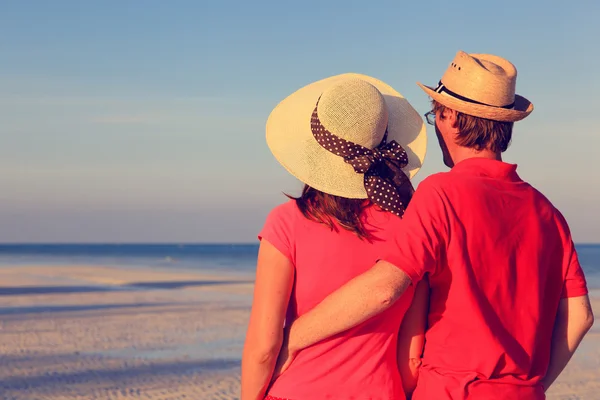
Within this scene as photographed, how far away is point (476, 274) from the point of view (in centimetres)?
236

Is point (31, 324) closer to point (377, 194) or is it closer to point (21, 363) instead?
point (21, 363)

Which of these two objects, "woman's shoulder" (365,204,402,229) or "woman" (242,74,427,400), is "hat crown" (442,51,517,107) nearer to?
"woman" (242,74,427,400)

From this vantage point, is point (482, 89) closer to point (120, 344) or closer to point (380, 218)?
point (380, 218)

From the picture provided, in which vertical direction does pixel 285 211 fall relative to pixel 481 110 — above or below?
below

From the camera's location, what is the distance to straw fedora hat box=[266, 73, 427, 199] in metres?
2.59

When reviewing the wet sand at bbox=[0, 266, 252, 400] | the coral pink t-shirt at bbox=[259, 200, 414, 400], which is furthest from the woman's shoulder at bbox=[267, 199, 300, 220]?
the wet sand at bbox=[0, 266, 252, 400]

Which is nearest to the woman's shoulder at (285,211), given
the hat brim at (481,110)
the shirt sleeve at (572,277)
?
the hat brim at (481,110)

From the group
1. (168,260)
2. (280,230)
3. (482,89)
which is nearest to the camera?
(280,230)

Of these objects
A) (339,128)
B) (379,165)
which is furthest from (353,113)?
(379,165)

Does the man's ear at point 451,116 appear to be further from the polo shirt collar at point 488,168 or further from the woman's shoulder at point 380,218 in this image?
the woman's shoulder at point 380,218

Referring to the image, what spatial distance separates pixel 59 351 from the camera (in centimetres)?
1048

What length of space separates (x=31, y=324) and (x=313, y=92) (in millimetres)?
11652

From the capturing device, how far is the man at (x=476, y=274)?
2.33 meters

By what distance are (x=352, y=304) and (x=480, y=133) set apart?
2.23 ft
